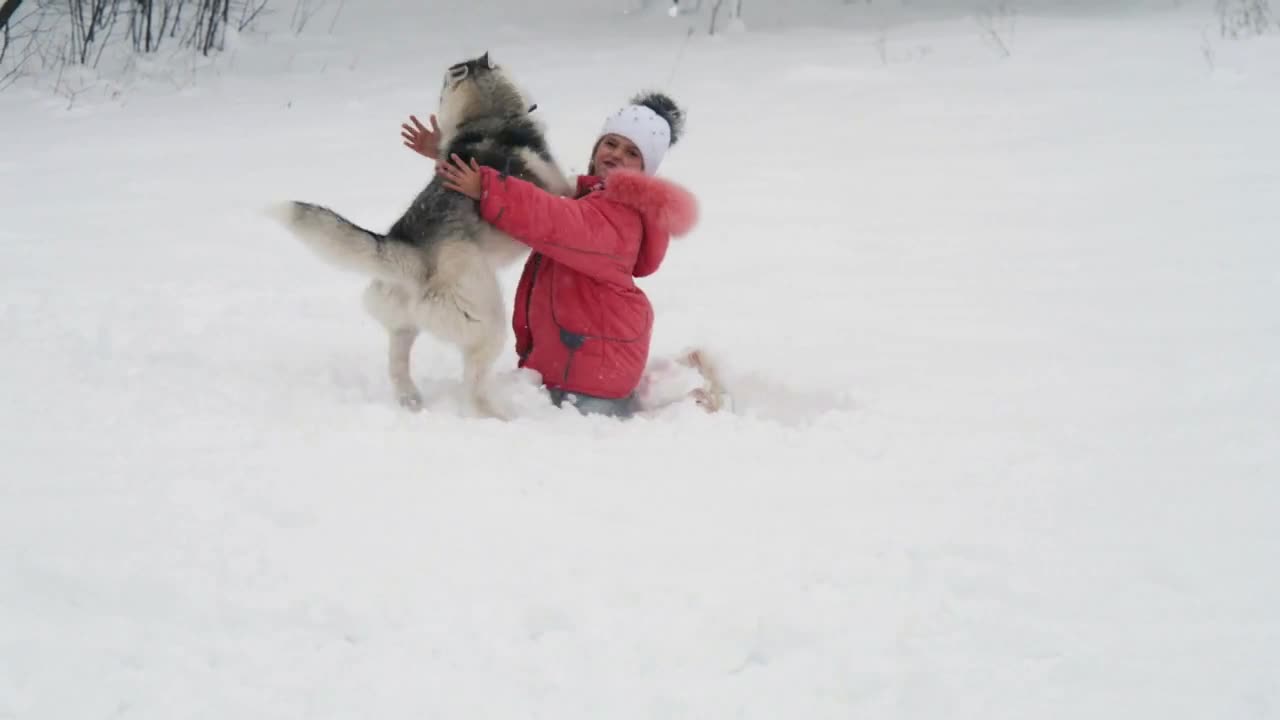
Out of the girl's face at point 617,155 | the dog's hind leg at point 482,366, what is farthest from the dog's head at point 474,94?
the dog's hind leg at point 482,366

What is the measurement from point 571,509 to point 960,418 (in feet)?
4.11

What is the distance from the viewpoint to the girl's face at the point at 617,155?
3.06m

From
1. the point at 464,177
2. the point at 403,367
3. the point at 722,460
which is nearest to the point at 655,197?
the point at 464,177

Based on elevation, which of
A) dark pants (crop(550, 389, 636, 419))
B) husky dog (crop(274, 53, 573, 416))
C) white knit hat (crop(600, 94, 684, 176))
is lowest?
dark pants (crop(550, 389, 636, 419))

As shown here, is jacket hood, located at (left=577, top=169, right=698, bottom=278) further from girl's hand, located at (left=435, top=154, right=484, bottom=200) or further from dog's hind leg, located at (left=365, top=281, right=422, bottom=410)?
dog's hind leg, located at (left=365, top=281, right=422, bottom=410)

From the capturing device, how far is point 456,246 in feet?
9.16

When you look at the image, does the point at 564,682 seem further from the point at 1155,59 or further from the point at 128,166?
the point at 1155,59

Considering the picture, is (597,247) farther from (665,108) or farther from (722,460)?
(722,460)

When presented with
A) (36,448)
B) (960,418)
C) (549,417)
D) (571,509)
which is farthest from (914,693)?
(36,448)

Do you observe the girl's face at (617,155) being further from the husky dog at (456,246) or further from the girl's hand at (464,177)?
the girl's hand at (464,177)

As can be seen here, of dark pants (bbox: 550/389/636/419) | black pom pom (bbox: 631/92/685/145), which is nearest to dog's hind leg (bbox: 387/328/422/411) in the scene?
dark pants (bbox: 550/389/636/419)

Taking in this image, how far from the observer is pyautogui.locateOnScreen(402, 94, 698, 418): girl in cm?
275

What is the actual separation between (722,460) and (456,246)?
967mm

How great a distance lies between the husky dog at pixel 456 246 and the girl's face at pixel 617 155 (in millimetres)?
161
